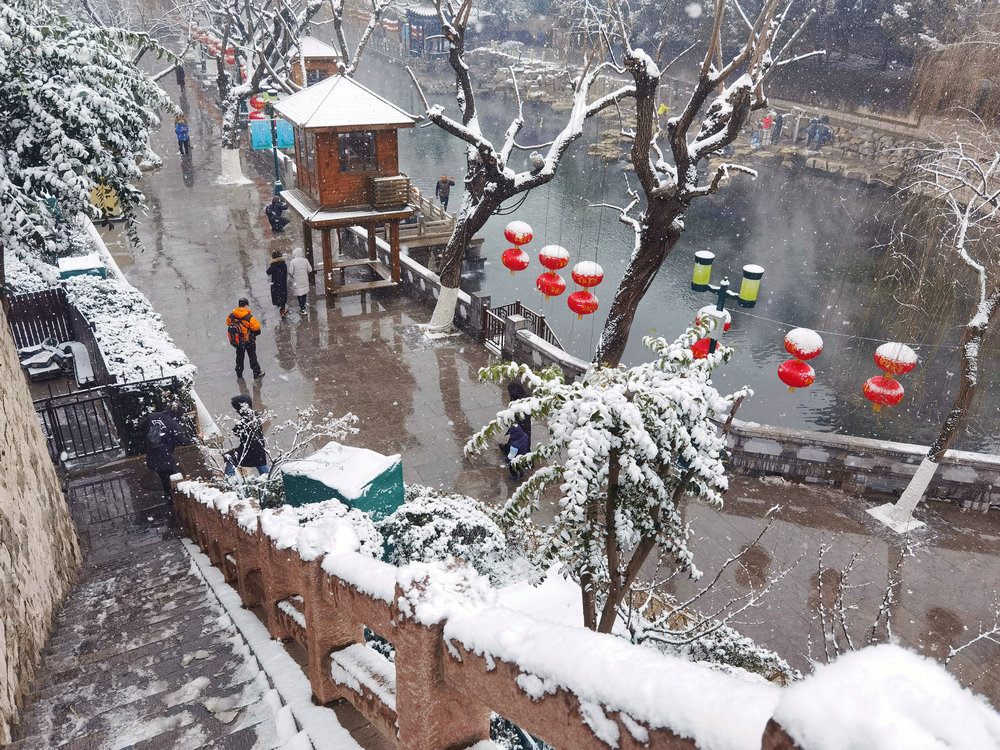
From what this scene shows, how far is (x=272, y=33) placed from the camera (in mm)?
26109

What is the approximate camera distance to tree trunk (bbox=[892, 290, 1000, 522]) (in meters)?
10.1

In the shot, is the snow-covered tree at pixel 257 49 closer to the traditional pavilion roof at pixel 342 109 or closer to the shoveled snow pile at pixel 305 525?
the traditional pavilion roof at pixel 342 109

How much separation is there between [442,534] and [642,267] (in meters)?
5.58

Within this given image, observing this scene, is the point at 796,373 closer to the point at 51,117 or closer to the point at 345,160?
the point at 51,117

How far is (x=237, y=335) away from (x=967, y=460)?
12301 mm

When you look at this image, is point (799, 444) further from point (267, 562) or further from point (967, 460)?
point (267, 562)

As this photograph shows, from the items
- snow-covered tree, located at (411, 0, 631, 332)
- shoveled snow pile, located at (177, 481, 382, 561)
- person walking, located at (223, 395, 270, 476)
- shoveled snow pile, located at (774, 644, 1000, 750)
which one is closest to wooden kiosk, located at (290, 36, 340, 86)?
snow-covered tree, located at (411, 0, 631, 332)

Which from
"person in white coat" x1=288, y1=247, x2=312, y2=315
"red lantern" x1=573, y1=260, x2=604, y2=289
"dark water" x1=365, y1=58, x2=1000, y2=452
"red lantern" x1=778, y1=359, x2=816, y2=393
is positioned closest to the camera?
"red lantern" x1=778, y1=359, x2=816, y2=393

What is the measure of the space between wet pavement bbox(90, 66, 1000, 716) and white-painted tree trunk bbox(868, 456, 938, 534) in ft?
0.84

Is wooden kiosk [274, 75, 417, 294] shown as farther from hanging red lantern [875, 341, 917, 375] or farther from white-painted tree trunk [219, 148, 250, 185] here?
hanging red lantern [875, 341, 917, 375]

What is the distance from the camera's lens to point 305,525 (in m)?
5.05

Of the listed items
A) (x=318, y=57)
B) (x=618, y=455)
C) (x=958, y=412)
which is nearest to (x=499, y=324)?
(x=958, y=412)

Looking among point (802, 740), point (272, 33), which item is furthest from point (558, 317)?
point (802, 740)

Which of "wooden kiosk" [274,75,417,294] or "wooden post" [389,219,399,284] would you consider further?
"wooden post" [389,219,399,284]
